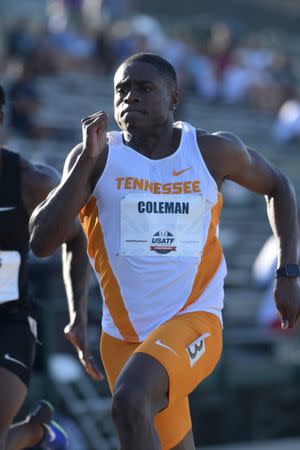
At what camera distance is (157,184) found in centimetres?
539

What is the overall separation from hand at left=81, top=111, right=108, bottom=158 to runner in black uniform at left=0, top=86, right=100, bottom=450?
1029 millimetres

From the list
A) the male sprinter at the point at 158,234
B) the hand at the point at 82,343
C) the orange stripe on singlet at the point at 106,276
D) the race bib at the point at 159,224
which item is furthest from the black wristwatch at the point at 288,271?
the hand at the point at 82,343

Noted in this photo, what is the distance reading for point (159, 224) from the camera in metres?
5.39

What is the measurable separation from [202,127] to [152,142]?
1052 cm

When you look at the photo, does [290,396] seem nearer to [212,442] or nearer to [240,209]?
[212,442]

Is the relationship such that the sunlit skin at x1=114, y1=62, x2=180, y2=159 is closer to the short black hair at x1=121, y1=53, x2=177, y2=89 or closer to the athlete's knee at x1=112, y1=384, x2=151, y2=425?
the short black hair at x1=121, y1=53, x2=177, y2=89

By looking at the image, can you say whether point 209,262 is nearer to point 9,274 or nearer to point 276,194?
point 276,194

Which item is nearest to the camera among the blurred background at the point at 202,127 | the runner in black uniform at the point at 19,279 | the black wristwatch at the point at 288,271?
the black wristwatch at the point at 288,271

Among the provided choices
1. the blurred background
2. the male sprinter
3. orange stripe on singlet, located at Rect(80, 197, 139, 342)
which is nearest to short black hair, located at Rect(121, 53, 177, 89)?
the male sprinter

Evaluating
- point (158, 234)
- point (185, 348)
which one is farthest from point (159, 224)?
point (185, 348)

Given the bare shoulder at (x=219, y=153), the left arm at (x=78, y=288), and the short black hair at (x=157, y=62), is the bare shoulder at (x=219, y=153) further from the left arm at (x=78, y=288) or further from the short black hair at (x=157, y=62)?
the left arm at (x=78, y=288)

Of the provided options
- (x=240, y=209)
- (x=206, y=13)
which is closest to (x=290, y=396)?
(x=240, y=209)

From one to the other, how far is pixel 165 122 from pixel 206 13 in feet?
72.5

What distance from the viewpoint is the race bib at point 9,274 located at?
6047mm
